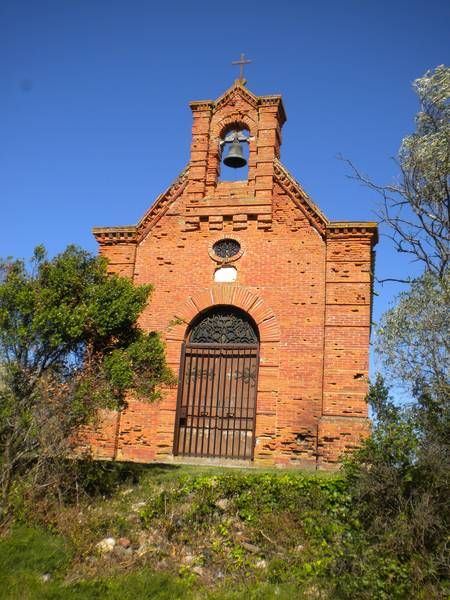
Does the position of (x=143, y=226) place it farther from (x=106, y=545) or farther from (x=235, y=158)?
(x=106, y=545)

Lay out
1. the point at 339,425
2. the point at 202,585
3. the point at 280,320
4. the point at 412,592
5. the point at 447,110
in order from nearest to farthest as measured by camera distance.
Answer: the point at 412,592, the point at 202,585, the point at 447,110, the point at 339,425, the point at 280,320

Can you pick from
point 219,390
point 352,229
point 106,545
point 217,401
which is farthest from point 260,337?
point 106,545

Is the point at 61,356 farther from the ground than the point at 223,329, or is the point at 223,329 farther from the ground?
the point at 223,329

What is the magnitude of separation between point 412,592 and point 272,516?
8.11 feet

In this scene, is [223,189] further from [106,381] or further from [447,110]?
[106,381]

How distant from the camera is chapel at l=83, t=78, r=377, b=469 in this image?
14.4m

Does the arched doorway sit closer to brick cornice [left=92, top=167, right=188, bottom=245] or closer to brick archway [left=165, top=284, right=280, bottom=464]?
brick archway [left=165, top=284, right=280, bottom=464]

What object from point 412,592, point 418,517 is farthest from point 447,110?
point 412,592

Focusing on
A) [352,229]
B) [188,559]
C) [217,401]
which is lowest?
[188,559]

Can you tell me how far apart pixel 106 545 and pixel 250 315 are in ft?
22.2

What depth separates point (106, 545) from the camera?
388 inches

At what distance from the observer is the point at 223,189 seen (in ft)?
55.1

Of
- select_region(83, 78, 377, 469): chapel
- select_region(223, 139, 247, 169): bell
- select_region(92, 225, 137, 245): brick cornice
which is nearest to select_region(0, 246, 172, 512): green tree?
select_region(83, 78, 377, 469): chapel

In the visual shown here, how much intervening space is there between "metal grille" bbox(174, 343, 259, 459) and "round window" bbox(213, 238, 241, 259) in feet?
7.40
